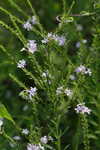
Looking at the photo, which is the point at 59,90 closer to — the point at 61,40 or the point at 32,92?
the point at 32,92

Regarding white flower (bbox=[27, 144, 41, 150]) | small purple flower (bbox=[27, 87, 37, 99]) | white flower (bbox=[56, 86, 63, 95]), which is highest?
small purple flower (bbox=[27, 87, 37, 99])

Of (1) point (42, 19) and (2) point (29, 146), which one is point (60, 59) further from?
(2) point (29, 146)

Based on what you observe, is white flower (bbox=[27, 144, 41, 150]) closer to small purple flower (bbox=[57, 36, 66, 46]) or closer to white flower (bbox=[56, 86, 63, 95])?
white flower (bbox=[56, 86, 63, 95])

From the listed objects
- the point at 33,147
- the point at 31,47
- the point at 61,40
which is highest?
the point at 61,40

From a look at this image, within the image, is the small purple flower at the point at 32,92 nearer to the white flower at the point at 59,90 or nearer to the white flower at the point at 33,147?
the white flower at the point at 59,90

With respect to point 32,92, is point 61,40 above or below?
above

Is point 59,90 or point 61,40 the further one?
point 61,40

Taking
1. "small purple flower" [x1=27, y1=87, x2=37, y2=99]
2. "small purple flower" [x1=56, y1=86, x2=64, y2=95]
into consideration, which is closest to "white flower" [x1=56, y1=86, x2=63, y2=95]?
"small purple flower" [x1=56, y1=86, x2=64, y2=95]

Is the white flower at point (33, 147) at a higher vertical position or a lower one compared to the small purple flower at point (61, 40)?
lower

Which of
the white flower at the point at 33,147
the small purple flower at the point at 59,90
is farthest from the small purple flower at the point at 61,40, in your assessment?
the white flower at the point at 33,147

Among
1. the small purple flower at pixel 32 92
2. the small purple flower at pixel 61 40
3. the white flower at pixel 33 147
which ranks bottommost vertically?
the white flower at pixel 33 147

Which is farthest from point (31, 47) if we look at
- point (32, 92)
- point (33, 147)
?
point (33, 147)
